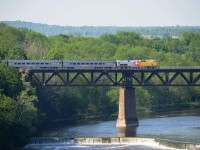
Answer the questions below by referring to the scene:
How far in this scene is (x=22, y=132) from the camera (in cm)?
12738

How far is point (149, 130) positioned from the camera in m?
147

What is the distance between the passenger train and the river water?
10.1 metres

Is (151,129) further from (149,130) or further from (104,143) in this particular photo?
(104,143)

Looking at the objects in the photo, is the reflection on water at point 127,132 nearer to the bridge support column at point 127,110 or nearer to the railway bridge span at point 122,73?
the bridge support column at point 127,110

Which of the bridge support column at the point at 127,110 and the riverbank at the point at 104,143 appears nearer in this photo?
the riverbank at the point at 104,143

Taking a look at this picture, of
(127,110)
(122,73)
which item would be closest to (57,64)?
(122,73)

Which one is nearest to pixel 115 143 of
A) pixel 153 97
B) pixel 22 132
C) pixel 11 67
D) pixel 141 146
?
pixel 141 146

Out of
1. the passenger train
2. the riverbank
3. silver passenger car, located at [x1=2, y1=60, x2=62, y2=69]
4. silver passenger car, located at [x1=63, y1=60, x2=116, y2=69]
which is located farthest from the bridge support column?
the riverbank

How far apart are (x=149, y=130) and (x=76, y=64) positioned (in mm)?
22109

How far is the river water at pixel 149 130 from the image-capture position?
139 metres

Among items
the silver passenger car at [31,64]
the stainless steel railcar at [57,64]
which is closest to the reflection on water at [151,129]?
the stainless steel railcar at [57,64]

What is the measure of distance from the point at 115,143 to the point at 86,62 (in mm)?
32208

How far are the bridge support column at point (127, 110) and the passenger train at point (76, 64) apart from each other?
18.9 ft

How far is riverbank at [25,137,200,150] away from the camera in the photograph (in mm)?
128375
